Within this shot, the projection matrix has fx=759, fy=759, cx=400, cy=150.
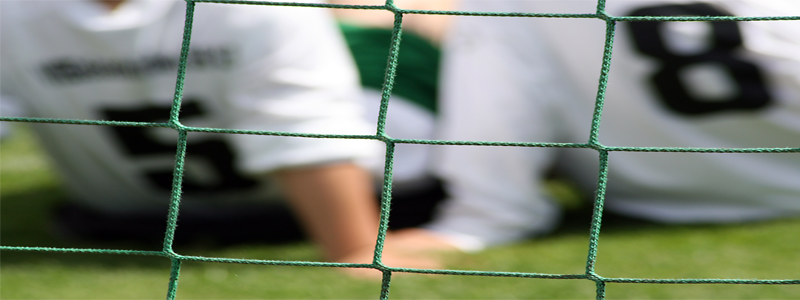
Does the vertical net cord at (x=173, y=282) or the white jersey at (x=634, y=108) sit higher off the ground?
the white jersey at (x=634, y=108)

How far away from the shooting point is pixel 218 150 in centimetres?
112

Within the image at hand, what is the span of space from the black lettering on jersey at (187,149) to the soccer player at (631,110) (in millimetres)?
282

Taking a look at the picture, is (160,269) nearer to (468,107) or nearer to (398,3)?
(468,107)

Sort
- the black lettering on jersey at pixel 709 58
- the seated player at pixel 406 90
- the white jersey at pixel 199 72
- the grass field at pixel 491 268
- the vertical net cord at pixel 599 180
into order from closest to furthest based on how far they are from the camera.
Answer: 1. the vertical net cord at pixel 599 180
2. the grass field at pixel 491 268
3. the white jersey at pixel 199 72
4. the black lettering on jersey at pixel 709 58
5. the seated player at pixel 406 90

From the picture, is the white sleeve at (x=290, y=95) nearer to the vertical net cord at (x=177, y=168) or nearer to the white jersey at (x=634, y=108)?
the white jersey at (x=634, y=108)

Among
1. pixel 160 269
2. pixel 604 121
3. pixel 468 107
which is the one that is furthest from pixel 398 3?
pixel 160 269

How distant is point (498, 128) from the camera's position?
1.18 metres

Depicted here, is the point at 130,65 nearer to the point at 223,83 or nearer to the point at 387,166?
the point at 223,83

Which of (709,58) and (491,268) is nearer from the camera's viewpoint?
(491,268)

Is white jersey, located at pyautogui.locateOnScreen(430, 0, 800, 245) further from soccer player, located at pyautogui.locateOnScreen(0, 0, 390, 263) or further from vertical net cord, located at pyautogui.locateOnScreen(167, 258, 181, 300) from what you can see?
vertical net cord, located at pyautogui.locateOnScreen(167, 258, 181, 300)

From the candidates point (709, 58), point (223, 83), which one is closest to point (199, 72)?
point (223, 83)

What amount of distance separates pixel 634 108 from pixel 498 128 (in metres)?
0.21

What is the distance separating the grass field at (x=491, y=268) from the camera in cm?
90

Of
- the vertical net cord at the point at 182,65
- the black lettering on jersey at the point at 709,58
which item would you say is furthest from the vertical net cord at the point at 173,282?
the black lettering on jersey at the point at 709,58
